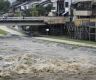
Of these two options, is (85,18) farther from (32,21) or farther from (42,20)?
(32,21)

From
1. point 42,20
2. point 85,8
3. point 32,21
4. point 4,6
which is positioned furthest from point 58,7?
point 4,6

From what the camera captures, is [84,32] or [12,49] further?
[84,32]

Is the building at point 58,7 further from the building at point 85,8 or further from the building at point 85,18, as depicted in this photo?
the building at point 85,8

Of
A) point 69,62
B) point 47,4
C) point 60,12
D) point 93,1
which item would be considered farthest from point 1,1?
point 69,62

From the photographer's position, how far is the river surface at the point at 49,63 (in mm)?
36969

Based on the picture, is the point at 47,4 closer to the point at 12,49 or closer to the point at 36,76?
the point at 12,49

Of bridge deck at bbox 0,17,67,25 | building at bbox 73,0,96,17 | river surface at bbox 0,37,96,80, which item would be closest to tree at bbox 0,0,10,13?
bridge deck at bbox 0,17,67,25

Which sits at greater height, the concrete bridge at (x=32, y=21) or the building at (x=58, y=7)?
the building at (x=58, y=7)

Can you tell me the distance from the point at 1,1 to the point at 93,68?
8976cm

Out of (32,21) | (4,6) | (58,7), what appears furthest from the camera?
(4,6)

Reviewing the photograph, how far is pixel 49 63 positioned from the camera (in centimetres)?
4388

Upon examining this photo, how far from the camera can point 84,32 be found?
73.6 metres

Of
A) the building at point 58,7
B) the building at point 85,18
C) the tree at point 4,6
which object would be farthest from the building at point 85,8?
the tree at point 4,6

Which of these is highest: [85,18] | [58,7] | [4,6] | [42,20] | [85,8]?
[85,8]
